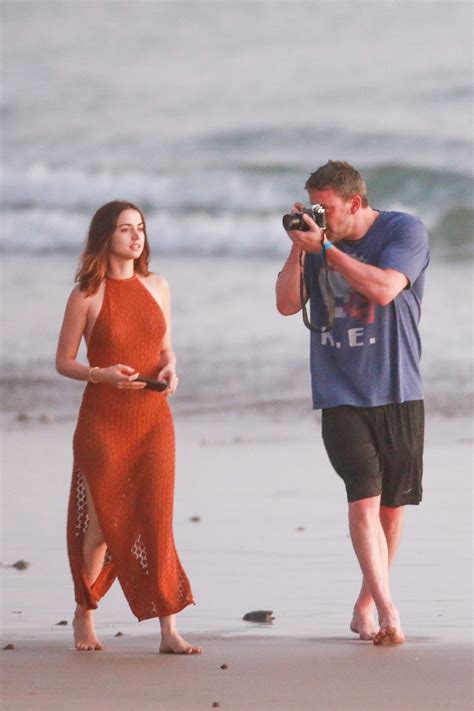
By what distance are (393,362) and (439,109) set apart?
1596cm

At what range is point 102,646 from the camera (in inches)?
206

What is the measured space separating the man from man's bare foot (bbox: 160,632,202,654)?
576 millimetres

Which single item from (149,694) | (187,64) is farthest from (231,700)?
(187,64)

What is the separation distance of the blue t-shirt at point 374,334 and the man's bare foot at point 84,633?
100 cm

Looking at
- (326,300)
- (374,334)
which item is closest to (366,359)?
(374,334)

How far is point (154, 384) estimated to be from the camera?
17.1ft

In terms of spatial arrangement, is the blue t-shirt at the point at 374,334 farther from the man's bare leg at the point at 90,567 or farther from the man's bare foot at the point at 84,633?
the man's bare foot at the point at 84,633

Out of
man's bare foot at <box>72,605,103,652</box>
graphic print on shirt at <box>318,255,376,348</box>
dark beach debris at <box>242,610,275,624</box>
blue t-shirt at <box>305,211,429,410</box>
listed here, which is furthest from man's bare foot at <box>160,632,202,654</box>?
graphic print on shirt at <box>318,255,376,348</box>

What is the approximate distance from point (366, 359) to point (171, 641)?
3.53 ft

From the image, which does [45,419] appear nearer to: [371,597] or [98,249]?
[98,249]

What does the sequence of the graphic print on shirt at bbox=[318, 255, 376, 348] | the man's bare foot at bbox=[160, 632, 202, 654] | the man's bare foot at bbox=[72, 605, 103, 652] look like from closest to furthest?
1. the man's bare foot at bbox=[160, 632, 202, 654]
2. the man's bare foot at bbox=[72, 605, 103, 652]
3. the graphic print on shirt at bbox=[318, 255, 376, 348]

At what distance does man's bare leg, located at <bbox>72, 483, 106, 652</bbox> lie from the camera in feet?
17.1

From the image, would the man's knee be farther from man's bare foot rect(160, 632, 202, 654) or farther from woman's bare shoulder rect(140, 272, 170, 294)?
Answer: woman's bare shoulder rect(140, 272, 170, 294)

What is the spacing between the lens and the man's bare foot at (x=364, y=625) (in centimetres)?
531
